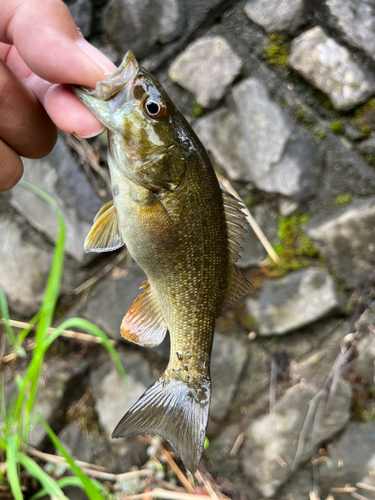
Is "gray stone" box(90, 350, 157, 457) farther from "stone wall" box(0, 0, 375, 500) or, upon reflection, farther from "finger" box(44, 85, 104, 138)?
"finger" box(44, 85, 104, 138)

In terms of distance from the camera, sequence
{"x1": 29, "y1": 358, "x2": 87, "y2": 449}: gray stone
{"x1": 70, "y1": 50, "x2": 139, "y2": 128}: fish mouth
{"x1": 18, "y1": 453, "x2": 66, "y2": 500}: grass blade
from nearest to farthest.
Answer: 1. {"x1": 70, "y1": 50, "x2": 139, "y2": 128}: fish mouth
2. {"x1": 18, "y1": 453, "x2": 66, "y2": 500}: grass blade
3. {"x1": 29, "y1": 358, "x2": 87, "y2": 449}: gray stone

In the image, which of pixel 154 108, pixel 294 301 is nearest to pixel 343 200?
pixel 294 301

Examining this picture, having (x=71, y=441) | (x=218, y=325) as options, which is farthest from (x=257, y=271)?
(x=71, y=441)

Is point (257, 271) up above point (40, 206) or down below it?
below

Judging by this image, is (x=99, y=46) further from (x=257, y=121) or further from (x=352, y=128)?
(x=352, y=128)

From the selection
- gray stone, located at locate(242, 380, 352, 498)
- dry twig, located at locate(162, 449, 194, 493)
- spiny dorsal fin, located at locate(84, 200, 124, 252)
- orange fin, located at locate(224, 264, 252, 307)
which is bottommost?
gray stone, located at locate(242, 380, 352, 498)

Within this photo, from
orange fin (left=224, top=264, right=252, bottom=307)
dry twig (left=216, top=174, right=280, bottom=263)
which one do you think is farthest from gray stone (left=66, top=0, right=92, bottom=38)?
orange fin (left=224, top=264, right=252, bottom=307)

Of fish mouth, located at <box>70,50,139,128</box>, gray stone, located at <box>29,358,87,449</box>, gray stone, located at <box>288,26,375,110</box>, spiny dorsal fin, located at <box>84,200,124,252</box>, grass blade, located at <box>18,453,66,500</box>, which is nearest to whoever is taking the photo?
fish mouth, located at <box>70,50,139,128</box>
